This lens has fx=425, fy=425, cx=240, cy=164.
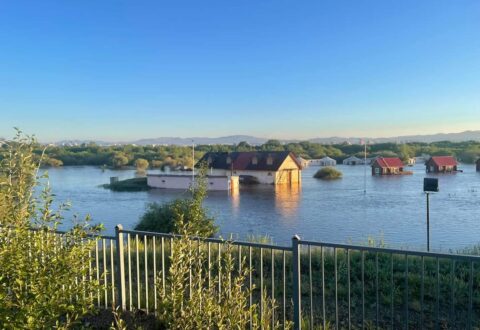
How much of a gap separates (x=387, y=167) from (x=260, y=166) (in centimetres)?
2140

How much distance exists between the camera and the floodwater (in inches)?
768

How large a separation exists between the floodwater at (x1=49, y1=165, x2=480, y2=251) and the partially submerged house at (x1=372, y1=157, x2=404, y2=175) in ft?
57.8

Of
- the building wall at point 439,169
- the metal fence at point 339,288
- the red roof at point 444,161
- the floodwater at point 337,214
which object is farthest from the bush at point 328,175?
the metal fence at point 339,288

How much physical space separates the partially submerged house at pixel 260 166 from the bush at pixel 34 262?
46798 mm

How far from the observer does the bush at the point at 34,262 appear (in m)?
2.64

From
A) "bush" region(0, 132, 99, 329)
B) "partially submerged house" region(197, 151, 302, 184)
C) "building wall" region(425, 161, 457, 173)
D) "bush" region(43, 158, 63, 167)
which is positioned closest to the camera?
"bush" region(0, 132, 99, 329)

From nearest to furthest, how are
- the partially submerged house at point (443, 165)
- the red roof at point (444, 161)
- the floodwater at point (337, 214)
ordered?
the floodwater at point (337, 214) < the partially submerged house at point (443, 165) < the red roof at point (444, 161)

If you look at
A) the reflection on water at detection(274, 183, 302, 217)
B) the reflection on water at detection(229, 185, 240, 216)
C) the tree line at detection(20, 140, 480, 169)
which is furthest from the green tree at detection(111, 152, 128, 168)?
the reflection on water at detection(229, 185, 240, 216)

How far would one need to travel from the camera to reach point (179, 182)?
48.2 meters

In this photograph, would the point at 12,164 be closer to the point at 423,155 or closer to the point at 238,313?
the point at 238,313

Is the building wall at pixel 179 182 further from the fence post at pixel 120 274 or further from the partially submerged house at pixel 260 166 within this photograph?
the fence post at pixel 120 274

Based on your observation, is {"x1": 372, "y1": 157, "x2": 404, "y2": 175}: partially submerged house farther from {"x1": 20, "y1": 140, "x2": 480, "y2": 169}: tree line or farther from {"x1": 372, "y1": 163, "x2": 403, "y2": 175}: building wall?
{"x1": 20, "y1": 140, "x2": 480, "y2": 169}: tree line

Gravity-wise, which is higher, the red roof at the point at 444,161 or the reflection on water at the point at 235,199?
the red roof at the point at 444,161

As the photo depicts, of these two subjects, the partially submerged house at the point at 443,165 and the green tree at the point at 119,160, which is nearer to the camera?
the partially submerged house at the point at 443,165
